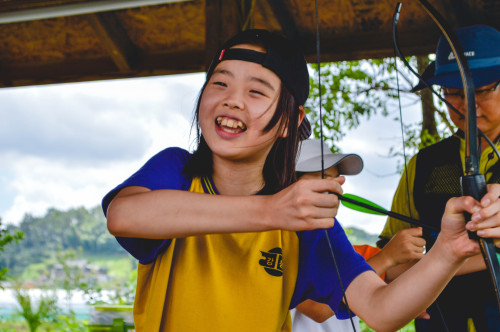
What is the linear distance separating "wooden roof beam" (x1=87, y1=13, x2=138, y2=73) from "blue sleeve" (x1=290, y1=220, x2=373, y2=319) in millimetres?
2122

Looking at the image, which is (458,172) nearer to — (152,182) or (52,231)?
(152,182)

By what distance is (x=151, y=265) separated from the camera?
96 cm

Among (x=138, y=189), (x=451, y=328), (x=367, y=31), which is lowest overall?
(x=451, y=328)

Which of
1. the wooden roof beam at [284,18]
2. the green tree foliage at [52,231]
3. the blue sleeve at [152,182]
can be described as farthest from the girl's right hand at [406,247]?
the green tree foliage at [52,231]

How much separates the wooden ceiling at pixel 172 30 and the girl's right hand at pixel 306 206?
1.66 m

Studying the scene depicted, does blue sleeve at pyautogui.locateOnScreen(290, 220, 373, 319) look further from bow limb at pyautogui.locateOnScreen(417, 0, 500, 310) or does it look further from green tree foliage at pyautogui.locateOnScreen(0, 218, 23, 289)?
green tree foliage at pyautogui.locateOnScreen(0, 218, 23, 289)

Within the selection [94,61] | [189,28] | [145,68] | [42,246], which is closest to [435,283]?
[189,28]

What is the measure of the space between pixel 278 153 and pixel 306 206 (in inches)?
18.2

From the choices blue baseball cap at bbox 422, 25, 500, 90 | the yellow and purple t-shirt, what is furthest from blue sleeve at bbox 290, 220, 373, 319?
blue baseball cap at bbox 422, 25, 500, 90

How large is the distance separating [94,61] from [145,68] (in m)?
0.38

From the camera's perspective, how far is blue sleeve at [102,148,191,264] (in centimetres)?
87

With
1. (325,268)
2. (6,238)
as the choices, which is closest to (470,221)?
(325,268)

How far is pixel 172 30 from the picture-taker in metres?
2.89

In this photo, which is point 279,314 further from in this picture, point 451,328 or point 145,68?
point 145,68
